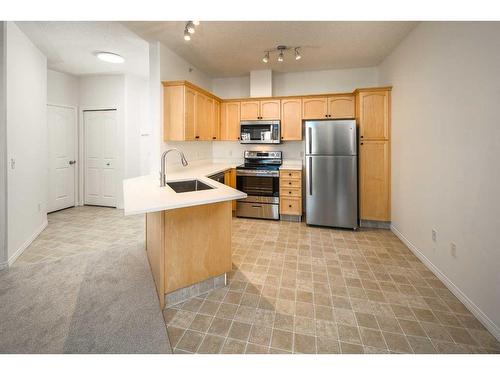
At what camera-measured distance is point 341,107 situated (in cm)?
443

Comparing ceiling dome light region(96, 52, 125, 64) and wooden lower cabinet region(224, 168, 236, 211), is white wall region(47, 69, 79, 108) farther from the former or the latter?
wooden lower cabinet region(224, 168, 236, 211)

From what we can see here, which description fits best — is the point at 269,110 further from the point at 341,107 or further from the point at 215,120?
the point at 341,107

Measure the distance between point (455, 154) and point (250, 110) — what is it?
11.1 ft

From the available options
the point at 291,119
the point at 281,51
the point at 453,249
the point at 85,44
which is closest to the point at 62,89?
the point at 85,44

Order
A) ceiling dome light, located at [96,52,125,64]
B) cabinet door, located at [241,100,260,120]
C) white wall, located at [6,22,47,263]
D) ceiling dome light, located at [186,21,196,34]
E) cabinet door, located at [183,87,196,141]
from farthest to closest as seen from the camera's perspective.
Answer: cabinet door, located at [241,100,260,120], ceiling dome light, located at [96,52,125,64], cabinet door, located at [183,87,196,141], white wall, located at [6,22,47,263], ceiling dome light, located at [186,21,196,34]

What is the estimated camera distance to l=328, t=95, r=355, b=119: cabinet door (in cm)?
438

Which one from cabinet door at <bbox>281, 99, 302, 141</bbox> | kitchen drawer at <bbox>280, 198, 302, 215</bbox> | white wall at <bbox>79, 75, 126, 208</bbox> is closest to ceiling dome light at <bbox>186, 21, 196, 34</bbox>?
cabinet door at <bbox>281, 99, 302, 141</bbox>

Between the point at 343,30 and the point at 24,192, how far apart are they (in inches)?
175

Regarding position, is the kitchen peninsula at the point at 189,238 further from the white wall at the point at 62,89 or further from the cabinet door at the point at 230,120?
the white wall at the point at 62,89

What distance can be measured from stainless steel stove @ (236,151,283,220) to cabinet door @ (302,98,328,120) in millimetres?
1060

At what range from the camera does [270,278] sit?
98.6 inches

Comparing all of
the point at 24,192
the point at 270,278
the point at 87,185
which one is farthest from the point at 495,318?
the point at 87,185

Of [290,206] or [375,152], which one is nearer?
[375,152]
